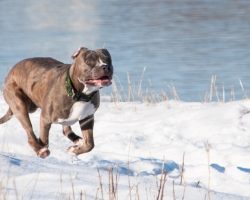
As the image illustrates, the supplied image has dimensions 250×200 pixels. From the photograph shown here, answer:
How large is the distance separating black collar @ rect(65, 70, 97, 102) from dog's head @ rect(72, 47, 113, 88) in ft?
0.58

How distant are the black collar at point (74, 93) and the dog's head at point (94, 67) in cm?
18

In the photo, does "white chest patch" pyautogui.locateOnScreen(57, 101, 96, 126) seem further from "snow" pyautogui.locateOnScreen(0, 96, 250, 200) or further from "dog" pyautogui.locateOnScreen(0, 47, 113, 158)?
"snow" pyautogui.locateOnScreen(0, 96, 250, 200)

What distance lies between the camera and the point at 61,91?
829cm

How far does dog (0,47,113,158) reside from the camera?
7.84 metres

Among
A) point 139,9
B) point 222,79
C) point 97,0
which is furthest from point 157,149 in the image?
point 97,0

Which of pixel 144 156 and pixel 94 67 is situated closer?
pixel 94 67

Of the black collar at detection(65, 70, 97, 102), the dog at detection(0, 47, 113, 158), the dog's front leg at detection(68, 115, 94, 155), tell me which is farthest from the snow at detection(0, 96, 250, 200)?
the black collar at detection(65, 70, 97, 102)

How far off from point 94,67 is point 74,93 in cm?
47

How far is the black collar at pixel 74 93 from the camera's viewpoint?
816cm

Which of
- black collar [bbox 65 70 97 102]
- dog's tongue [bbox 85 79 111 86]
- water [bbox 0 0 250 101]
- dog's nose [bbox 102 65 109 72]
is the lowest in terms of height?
water [bbox 0 0 250 101]

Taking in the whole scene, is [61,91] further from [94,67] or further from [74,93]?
[94,67]

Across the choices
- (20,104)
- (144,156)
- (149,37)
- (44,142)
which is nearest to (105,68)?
(44,142)

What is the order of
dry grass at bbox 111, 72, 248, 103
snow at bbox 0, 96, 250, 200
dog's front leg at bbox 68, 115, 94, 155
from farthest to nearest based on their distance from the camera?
1. dry grass at bbox 111, 72, 248, 103
2. dog's front leg at bbox 68, 115, 94, 155
3. snow at bbox 0, 96, 250, 200

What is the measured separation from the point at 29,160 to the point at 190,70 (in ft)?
42.9
